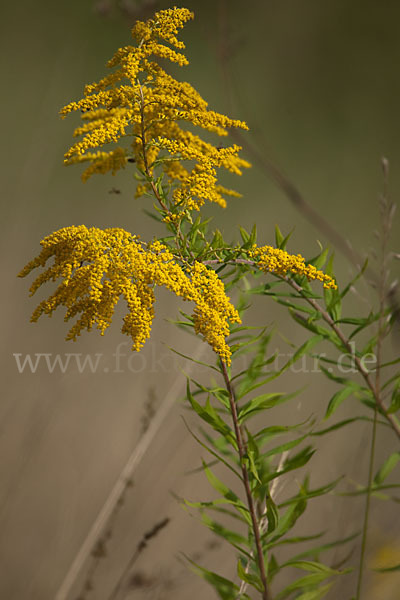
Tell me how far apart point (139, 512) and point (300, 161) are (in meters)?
1.09

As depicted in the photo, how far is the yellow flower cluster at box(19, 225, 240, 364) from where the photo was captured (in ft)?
1.51

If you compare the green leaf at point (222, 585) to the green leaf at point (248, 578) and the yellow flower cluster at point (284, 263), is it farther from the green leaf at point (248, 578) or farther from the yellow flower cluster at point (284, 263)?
the yellow flower cluster at point (284, 263)

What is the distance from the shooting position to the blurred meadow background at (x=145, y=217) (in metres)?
1.18

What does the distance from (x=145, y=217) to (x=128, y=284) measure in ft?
3.04

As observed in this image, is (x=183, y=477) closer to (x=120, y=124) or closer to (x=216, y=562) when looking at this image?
(x=216, y=562)

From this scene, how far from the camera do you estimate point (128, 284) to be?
464 mm

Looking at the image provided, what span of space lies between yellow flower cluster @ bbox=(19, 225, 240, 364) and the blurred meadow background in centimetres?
69

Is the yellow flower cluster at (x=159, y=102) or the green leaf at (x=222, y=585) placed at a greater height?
the yellow flower cluster at (x=159, y=102)

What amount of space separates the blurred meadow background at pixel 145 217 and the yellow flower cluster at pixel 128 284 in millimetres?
692

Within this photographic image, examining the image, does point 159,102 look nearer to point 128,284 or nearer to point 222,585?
point 128,284

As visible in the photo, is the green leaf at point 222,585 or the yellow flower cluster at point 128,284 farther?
the green leaf at point 222,585

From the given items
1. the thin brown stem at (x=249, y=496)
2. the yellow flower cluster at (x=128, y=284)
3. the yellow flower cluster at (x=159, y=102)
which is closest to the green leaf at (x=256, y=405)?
the thin brown stem at (x=249, y=496)

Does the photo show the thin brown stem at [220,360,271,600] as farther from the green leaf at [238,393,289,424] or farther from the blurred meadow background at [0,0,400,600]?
the blurred meadow background at [0,0,400,600]

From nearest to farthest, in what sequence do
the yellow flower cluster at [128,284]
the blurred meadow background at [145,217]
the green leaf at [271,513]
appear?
1. the yellow flower cluster at [128,284]
2. the green leaf at [271,513]
3. the blurred meadow background at [145,217]
